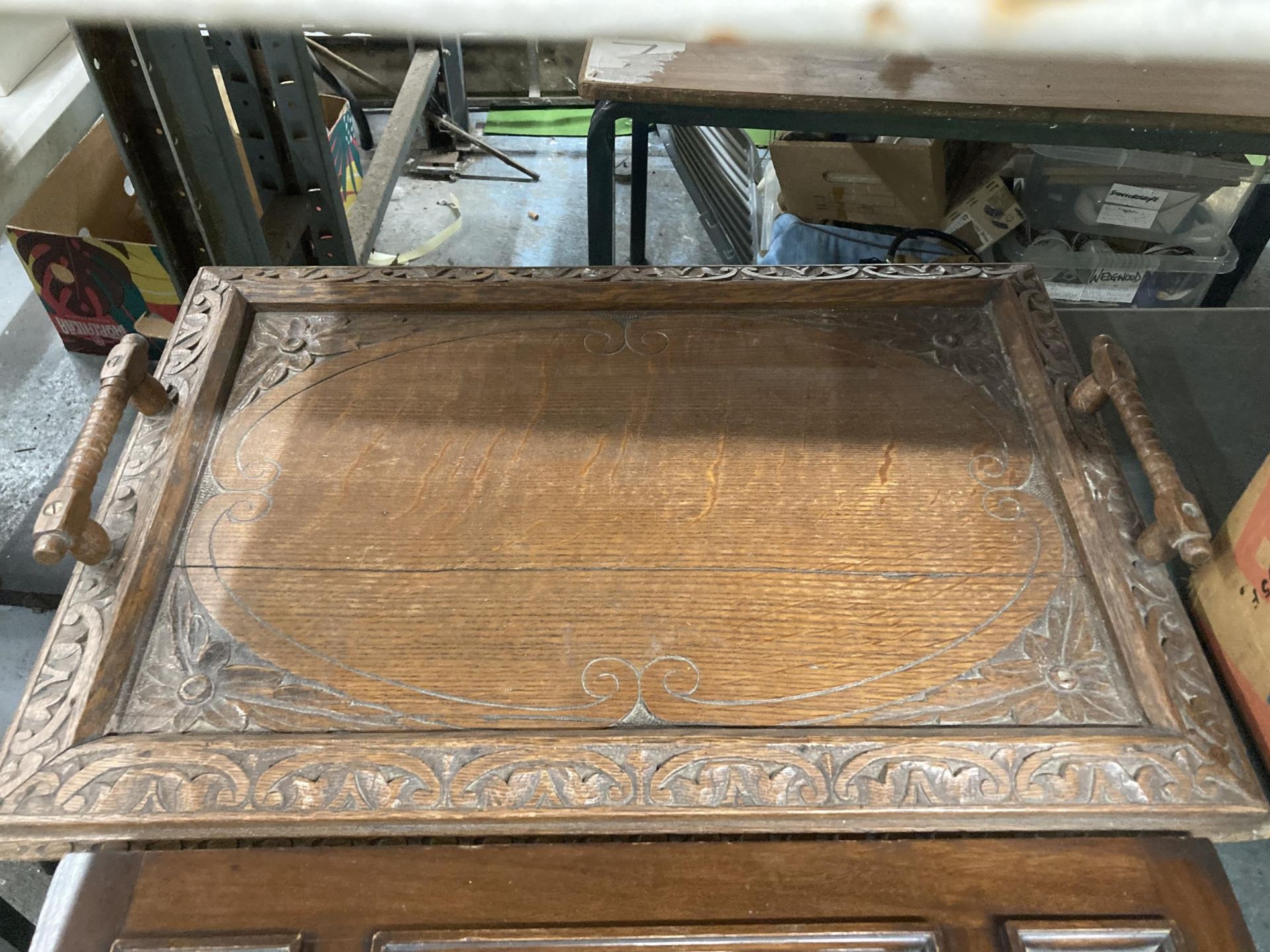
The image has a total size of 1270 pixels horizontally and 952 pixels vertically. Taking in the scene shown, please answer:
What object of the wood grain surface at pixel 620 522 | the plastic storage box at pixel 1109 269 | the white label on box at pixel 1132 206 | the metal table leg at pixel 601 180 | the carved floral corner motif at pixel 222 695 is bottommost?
the carved floral corner motif at pixel 222 695

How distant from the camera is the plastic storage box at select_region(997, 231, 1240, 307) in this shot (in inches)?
65.2

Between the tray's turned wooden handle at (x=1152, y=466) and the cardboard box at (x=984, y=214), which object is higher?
the cardboard box at (x=984, y=214)

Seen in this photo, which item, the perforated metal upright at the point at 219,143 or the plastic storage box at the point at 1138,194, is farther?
the plastic storage box at the point at 1138,194

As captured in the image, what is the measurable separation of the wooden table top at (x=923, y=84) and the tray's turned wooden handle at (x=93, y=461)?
→ 0.67m

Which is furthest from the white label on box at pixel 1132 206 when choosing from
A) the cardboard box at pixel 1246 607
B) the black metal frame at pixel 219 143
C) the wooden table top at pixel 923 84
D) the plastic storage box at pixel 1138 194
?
the black metal frame at pixel 219 143

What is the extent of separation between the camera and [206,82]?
1050mm

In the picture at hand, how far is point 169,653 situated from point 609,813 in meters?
0.39

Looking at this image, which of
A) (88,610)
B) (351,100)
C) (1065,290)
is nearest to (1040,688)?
(88,610)

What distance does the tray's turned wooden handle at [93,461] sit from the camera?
0.66 metres

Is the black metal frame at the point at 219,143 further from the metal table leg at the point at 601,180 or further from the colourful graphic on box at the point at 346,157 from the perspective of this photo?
the metal table leg at the point at 601,180

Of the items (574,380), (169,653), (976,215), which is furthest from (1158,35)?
(976,215)

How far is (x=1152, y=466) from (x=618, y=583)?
19.4 inches

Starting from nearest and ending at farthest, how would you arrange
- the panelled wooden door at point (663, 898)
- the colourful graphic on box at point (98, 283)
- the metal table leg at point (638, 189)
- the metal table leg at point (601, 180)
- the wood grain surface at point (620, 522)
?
the panelled wooden door at point (663, 898) < the wood grain surface at point (620, 522) < the metal table leg at point (601, 180) < the colourful graphic on box at point (98, 283) < the metal table leg at point (638, 189)

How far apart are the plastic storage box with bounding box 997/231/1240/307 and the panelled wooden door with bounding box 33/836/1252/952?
1.32 m
